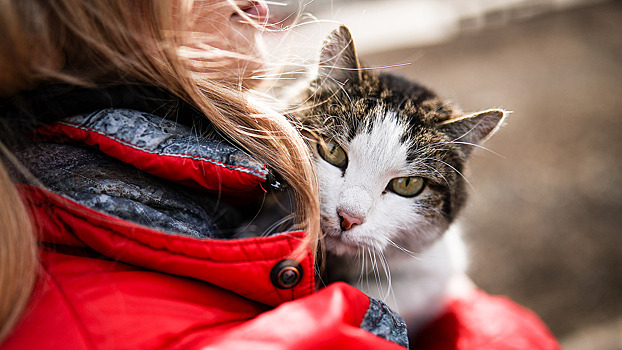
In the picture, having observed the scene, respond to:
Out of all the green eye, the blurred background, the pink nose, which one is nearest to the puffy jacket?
the pink nose

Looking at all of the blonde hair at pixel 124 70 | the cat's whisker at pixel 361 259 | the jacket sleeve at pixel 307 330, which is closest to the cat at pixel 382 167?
the cat's whisker at pixel 361 259

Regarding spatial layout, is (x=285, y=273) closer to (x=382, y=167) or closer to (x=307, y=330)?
(x=307, y=330)

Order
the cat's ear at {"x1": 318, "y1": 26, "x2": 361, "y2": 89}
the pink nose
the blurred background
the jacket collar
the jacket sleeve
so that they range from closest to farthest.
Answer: the jacket sleeve, the jacket collar, the pink nose, the cat's ear at {"x1": 318, "y1": 26, "x2": 361, "y2": 89}, the blurred background

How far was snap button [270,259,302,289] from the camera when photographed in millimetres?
629

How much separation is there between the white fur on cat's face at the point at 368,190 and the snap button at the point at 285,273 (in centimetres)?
21

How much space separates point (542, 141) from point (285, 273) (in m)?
2.31

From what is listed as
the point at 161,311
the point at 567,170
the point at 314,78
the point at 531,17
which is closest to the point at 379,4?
the point at 531,17

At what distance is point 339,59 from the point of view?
3.13 ft

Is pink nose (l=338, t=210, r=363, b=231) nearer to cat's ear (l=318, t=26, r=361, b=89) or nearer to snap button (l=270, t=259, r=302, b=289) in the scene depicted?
snap button (l=270, t=259, r=302, b=289)

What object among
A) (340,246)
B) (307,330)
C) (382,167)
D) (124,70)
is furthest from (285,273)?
(124,70)

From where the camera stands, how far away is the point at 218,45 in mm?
796

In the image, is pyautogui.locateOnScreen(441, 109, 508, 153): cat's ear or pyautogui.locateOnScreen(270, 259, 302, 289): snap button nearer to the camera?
pyautogui.locateOnScreen(270, 259, 302, 289): snap button

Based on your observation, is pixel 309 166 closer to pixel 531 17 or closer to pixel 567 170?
pixel 567 170

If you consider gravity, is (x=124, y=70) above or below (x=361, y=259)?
above
